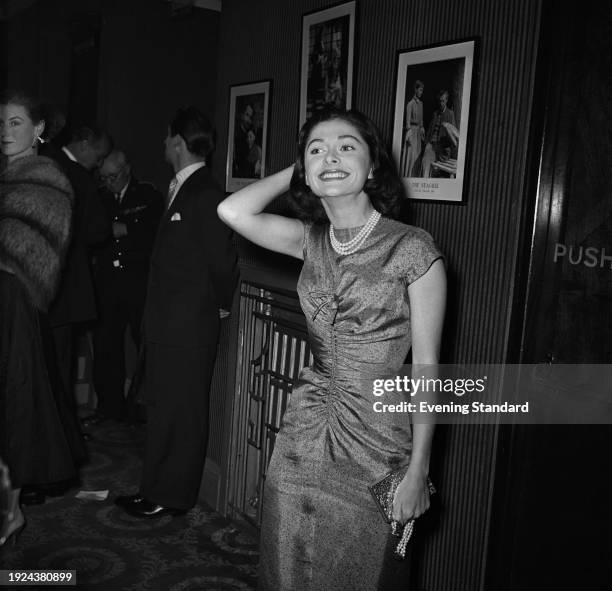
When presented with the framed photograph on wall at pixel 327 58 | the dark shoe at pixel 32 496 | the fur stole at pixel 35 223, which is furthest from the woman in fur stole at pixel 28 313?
the framed photograph on wall at pixel 327 58

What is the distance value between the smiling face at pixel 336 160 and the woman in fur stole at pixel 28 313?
1.52 meters

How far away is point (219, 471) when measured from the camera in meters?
3.53

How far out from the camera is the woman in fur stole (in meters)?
2.80

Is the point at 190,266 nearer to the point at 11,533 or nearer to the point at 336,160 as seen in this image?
the point at 11,533

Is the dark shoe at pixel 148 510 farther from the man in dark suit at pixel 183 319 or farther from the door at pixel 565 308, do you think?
the door at pixel 565 308

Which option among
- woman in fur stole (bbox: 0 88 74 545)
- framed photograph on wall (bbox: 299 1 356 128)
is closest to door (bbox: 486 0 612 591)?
framed photograph on wall (bbox: 299 1 356 128)

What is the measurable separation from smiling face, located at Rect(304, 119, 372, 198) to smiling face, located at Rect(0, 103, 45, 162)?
1736mm

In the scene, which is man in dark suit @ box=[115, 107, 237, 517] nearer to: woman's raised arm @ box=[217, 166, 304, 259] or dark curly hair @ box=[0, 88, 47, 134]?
dark curly hair @ box=[0, 88, 47, 134]

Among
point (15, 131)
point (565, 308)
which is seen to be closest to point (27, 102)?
point (15, 131)

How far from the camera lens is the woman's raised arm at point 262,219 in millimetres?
1898

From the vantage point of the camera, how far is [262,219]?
6.28 feet

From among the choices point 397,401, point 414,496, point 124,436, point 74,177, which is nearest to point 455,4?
point 397,401

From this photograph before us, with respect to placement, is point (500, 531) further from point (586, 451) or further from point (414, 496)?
point (414, 496)

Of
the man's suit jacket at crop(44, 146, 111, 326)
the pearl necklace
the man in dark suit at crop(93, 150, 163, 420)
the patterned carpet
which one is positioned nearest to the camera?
the pearl necklace
